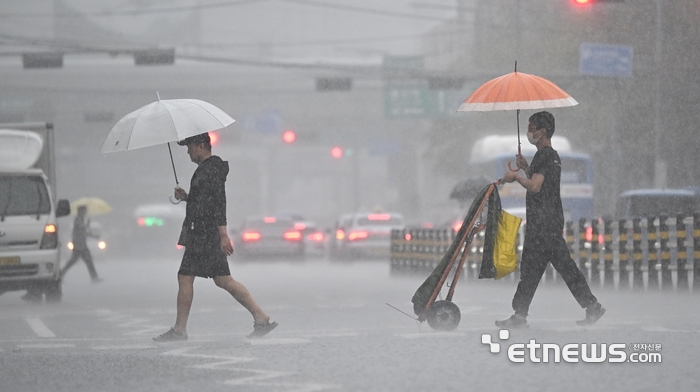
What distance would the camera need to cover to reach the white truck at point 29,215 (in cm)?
1789

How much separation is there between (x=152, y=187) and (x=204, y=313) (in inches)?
2741

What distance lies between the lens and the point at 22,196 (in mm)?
18516

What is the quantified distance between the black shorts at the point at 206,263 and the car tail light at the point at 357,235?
2453 centimetres

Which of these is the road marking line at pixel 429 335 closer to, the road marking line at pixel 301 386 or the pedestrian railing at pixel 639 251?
the road marking line at pixel 301 386

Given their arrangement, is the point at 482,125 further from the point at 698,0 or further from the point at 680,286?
the point at 680,286

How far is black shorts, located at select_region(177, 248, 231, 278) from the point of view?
10.3 meters

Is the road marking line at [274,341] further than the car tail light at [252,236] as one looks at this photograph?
No

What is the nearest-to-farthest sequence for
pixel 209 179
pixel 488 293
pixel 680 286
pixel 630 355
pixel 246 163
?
pixel 630 355, pixel 209 179, pixel 680 286, pixel 488 293, pixel 246 163

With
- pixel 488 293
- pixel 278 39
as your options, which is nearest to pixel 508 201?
pixel 488 293

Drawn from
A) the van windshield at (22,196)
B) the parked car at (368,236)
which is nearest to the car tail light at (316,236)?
the parked car at (368,236)

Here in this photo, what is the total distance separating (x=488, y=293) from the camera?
18.5 meters

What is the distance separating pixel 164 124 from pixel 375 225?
25.1 meters

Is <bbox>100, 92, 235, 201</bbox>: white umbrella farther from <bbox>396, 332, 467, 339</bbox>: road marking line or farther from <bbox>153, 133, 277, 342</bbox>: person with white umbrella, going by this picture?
<bbox>396, 332, 467, 339</bbox>: road marking line

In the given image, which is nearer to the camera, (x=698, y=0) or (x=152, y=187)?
(x=698, y=0)
